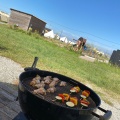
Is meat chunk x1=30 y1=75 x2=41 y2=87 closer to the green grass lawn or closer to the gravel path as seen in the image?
the gravel path

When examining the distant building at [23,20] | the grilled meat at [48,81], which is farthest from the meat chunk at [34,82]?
the distant building at [23,20]

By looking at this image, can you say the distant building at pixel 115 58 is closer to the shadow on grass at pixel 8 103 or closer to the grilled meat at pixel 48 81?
the shadow on grass at pixel 8 103

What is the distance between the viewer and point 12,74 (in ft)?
18.2

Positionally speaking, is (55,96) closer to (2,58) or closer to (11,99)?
(11,99)

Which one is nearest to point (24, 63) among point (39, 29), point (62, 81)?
point (62, 81)

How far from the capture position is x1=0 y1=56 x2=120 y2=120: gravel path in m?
5.00

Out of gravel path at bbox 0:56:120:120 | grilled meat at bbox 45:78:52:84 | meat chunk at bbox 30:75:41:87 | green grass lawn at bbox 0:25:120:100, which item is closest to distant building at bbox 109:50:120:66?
green grass lawn at bbox 0:25:120:100

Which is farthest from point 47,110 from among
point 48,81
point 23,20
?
point 23,20

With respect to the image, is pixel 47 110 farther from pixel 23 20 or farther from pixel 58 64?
pixel 23 20

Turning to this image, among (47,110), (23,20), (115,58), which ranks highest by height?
(23,20)

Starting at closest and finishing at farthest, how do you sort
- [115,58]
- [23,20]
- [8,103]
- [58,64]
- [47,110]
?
[47,110], [8,103], [58,64], [115,58], [23,20]

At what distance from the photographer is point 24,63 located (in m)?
7.07

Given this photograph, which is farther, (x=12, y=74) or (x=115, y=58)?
(x=115, y=58)

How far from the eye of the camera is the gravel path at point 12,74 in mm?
5001
